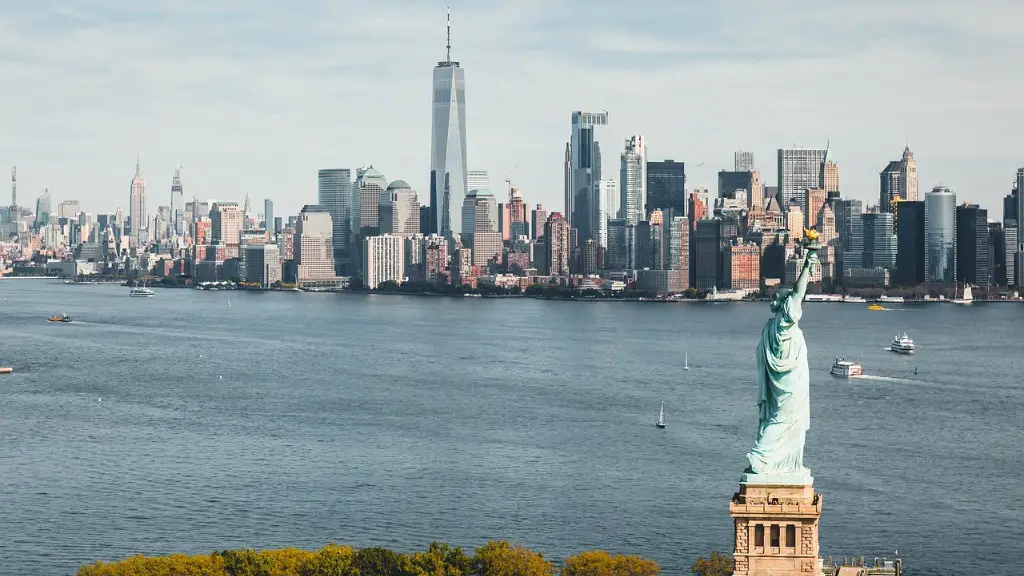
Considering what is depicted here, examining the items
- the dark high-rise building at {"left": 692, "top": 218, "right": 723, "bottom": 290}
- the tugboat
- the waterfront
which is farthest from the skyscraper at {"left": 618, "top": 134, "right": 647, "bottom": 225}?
the tugboat

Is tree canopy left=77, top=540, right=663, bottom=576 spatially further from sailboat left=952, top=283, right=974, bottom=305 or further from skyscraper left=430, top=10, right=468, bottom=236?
skyscraper left=430, top=10, right=468, bottom=236

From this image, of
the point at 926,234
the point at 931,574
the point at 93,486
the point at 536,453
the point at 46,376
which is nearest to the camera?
the point at 931,574

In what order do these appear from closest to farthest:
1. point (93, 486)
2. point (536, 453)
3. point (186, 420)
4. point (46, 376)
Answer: point (93, 486)
point (536, 453)
point (186, 420)
point (46, 376)

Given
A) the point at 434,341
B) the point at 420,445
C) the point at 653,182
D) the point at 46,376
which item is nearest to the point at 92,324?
the point at 434,341

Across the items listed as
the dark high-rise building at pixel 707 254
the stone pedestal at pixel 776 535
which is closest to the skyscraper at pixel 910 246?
the dark high-rise building at pixel 707 254

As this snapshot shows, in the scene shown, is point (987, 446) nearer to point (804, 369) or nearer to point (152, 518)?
point (152, 518)

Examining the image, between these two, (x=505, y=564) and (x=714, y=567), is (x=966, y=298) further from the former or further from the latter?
(x=505, y=564)

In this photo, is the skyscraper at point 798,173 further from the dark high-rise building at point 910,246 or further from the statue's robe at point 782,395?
the statue's robe at point 782,395
